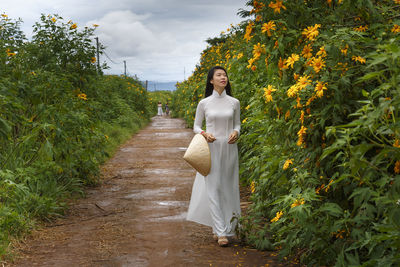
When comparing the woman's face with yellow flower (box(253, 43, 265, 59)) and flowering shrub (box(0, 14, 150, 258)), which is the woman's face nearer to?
yellow flower (box(253, 43, 265, 59))

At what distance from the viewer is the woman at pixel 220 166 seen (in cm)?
505

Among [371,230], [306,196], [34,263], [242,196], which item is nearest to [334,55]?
[306,196]

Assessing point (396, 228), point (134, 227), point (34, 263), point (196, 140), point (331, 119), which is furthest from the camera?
point (134, 227)

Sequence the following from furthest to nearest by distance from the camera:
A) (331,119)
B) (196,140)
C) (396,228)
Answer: (196,140), (331,119), (396,228)

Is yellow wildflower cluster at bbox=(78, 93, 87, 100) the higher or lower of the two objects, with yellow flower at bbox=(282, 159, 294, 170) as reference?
higher

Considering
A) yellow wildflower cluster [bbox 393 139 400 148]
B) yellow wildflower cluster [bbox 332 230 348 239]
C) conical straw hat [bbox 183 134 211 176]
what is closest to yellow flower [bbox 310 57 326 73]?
yellow wildflower cluster [bbox 393 139 400 148]

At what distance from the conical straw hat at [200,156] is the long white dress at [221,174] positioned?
0.35 ft

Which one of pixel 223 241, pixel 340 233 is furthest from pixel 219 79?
pixel 340 233

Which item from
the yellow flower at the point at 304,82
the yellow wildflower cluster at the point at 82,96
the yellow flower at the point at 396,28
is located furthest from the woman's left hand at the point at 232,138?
the yellow wildflower cluster at the point at 82,96

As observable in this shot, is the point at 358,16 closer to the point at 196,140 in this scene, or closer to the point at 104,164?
the point at 196,140

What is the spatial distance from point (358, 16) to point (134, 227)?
356cm

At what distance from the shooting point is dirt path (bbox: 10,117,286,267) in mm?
4531

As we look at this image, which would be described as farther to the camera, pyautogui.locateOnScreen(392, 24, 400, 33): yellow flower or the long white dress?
the long white dress

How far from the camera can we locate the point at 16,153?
636 centimetres
